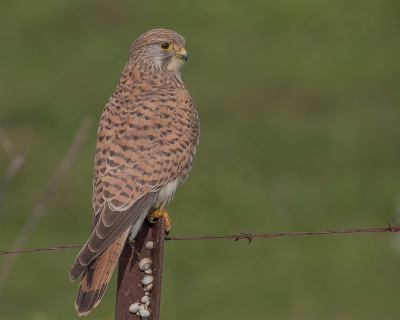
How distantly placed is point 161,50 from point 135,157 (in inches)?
48.2

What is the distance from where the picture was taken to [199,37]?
1352cm

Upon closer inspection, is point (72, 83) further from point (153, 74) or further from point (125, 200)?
point (125, 200)

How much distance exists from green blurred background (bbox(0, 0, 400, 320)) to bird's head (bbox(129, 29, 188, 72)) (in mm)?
1930

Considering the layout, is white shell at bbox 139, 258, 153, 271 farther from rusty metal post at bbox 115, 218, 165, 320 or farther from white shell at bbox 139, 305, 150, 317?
white shell at bbox 139, 305, 150, 317

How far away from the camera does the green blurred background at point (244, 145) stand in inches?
340

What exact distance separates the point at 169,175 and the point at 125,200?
1.41ft

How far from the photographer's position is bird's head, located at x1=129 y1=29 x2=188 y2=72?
237 inches

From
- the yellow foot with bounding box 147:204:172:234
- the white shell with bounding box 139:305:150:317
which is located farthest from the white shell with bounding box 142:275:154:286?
the yellow foot with bounding box 147:204:172:234

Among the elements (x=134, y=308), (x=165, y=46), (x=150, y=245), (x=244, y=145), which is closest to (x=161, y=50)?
(x=165, y=46)

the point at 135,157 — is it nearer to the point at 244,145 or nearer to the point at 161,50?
the point at 161,50

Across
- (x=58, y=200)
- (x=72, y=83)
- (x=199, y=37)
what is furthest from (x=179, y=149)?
(x=199, y=37)

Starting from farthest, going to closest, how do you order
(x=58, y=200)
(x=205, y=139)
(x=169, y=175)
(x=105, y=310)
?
(x=205, y=139) → (x=58, y=200) → (x=105, y=310) → (x=169, y=175)

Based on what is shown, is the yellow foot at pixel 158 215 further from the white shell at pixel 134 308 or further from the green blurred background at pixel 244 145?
the green blurred background at pixel 244 145

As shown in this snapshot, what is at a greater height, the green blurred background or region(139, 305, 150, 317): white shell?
the green blurred background
